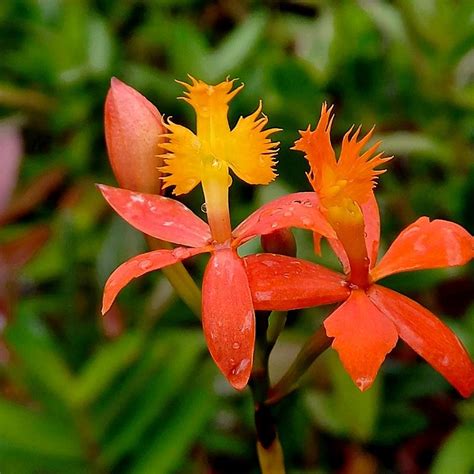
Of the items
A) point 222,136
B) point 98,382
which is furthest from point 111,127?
point 98,382

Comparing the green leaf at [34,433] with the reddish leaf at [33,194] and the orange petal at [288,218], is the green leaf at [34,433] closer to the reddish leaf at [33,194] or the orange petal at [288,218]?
the reddish leaf at [33,194]

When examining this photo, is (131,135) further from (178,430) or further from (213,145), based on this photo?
(178,430)

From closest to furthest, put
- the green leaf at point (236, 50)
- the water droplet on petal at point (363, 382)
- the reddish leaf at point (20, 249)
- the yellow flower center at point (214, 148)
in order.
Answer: the water droplet on petal at point (363, 382) < the yellow flower center at point (214, 148) < the reddish leaf at point (20, 249) < the green leaf at point (236, 50)

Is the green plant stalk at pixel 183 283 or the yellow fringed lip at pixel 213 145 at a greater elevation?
the yellow fringed lip at pixel 213 145

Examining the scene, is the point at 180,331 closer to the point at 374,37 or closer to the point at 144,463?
the point at 144,463

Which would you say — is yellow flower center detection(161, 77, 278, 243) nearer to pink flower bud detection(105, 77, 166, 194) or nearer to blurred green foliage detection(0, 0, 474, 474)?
pink flower bud detection(105, 77, 166, 194)

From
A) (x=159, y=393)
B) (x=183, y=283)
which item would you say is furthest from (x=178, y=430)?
(x=183, y=283)

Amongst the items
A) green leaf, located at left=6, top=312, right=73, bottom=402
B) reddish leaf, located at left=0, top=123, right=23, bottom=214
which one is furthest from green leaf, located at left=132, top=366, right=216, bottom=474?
reddish leaf, located at left=0, top=123, right=23, bottom=214

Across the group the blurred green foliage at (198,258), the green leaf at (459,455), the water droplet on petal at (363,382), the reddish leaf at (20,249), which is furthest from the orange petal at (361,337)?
the reddish leaf at (20,249)

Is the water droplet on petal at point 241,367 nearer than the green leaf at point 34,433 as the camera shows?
Yes
